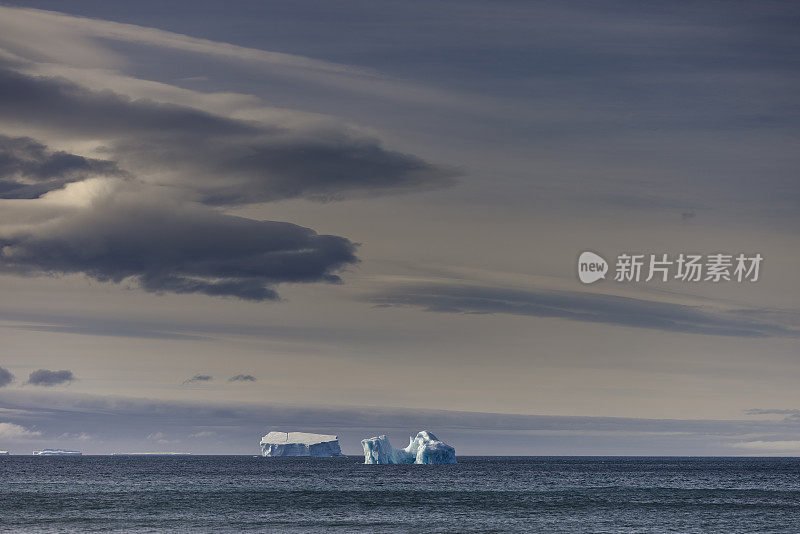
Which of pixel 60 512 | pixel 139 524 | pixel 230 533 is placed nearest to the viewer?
pixel 230 533

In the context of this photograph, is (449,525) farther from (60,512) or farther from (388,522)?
(60,512)

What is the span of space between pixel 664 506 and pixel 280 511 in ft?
151

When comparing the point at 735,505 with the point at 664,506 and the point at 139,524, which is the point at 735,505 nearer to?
the point at 664,506

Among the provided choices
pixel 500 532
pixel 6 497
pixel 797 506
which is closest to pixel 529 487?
pixel 797 506

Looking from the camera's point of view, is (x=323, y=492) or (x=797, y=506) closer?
(x=797, y=506)

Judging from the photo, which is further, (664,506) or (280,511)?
(664,506)

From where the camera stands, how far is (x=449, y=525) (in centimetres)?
8344

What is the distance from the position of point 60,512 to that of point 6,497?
29.0 metres

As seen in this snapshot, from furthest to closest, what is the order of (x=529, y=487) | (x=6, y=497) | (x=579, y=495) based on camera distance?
(x=529, y=487) → (x=579, y=495) → (x=6, y=497)

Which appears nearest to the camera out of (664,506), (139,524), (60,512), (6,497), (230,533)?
(230,533)

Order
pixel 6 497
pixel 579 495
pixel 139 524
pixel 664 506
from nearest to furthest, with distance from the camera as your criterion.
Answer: pixel 139 524 < pixel 664 506 < pixel 6 497 < pixel 579 495

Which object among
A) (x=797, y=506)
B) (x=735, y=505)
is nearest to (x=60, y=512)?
(x=735, y=505)

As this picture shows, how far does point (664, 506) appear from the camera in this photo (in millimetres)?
106250

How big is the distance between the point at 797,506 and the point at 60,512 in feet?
280
